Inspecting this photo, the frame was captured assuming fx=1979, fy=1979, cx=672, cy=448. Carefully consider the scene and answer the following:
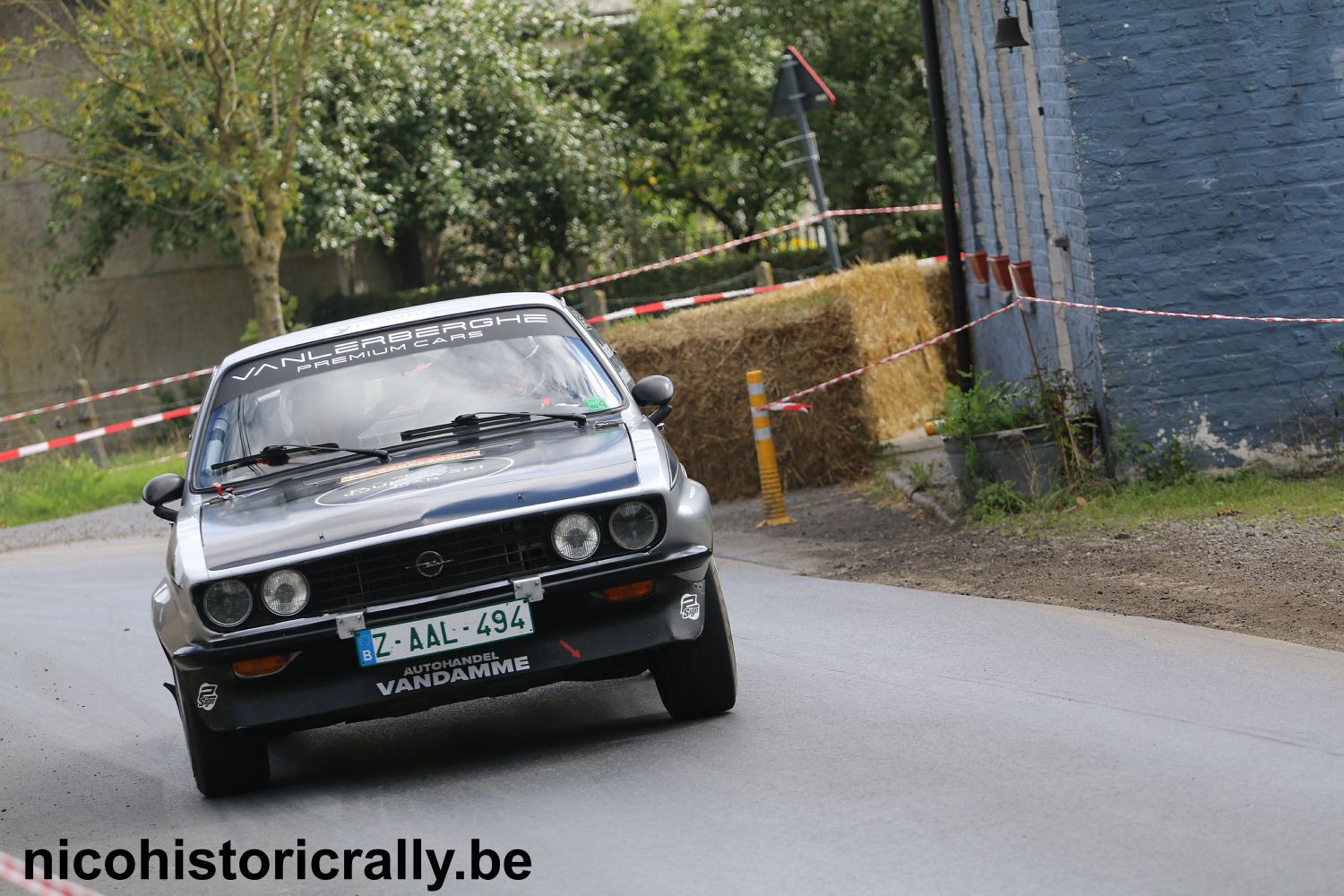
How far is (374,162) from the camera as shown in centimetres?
3122

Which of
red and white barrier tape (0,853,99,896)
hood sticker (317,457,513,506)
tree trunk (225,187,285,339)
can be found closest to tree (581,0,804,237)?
tree trunk (225,187,285,339)

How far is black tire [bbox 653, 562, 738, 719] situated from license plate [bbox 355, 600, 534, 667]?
2.07ft

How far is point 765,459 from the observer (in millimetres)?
14328

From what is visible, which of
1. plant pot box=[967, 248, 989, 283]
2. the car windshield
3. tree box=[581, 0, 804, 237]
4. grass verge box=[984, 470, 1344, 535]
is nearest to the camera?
the car windshield

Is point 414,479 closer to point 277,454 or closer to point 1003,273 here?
point 277,454

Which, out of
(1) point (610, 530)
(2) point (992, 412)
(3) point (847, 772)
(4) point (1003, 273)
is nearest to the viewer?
(3) point (847, 772)

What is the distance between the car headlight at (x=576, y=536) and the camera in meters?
6.86

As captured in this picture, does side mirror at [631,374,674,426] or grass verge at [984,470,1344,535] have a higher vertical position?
side mirror at [631,374,674,426]

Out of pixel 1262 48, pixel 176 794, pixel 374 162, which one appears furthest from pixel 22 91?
pixel 176 794

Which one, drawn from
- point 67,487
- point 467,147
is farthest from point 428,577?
point 467,147

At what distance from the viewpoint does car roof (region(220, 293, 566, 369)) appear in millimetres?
8312

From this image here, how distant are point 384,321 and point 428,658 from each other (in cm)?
207

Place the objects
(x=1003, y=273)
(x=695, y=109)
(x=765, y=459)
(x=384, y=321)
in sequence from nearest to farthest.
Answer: (x=384, y=321), (x=765, y=459), (x=1003, y=273), (x=695, y=109)

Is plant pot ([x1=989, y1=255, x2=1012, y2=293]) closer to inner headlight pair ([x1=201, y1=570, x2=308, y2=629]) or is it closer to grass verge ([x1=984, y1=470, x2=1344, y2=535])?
grass verge ([x1=984, y1=470, x2=1344, y2=535])
